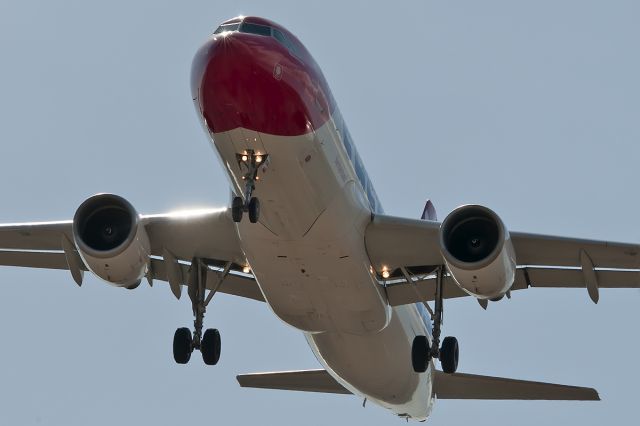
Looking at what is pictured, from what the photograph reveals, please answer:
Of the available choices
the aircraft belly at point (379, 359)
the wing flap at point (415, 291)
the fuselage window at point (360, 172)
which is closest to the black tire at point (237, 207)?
the fuselage window at point (360, 172)

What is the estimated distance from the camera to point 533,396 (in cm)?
3194

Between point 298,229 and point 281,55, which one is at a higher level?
point 281,55

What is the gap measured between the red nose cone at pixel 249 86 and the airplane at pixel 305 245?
2 cm

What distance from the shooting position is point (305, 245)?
25.0m

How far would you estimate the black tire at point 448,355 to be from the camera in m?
28.0

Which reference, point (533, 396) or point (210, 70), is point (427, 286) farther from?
point (210, 70)

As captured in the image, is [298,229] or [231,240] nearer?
[298,229]

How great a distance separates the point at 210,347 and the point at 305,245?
15.6 ft

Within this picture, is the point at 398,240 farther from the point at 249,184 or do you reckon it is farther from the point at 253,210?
the point at 249,184

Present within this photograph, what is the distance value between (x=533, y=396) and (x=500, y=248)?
7.79 metres

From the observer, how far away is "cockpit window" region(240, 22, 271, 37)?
76.5 ft

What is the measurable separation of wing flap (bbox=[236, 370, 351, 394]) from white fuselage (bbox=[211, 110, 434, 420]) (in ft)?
12.5

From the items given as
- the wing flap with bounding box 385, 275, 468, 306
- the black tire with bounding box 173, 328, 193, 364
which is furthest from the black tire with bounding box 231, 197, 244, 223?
the black tire with bounding box 173, 328, 193, 364

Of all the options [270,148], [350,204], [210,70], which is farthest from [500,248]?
[210,70]
